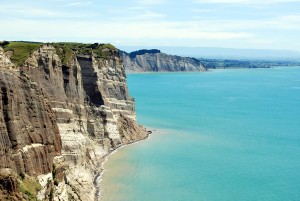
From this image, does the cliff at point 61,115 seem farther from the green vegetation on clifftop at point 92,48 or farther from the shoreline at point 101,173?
the shoreline at point 101,173

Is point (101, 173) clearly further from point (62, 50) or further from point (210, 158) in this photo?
point (62, 50)

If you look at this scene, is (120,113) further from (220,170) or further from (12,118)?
(12,118)

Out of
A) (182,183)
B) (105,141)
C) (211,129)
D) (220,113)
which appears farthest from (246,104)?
(182,183)

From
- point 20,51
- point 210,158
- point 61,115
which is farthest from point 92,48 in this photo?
point 20,51

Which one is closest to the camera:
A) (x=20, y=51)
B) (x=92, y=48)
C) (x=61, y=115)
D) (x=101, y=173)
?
(x=20, y=51)

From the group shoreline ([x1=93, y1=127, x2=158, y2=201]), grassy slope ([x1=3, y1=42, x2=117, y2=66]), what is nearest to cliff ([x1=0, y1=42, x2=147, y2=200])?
grassy slope ([x1=3, y1=42, x2=117, y2=66])
